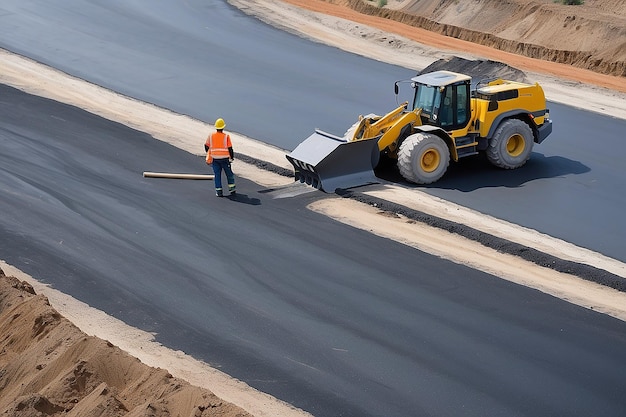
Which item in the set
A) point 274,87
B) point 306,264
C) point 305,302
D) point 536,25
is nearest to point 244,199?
point 306,264

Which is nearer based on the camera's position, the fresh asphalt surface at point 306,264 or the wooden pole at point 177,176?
the fresh asphalt surface at point 306,264

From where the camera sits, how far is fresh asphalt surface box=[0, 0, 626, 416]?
1036 cm

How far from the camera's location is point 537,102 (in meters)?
18.5

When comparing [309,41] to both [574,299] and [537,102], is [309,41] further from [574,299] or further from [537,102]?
[574,299]

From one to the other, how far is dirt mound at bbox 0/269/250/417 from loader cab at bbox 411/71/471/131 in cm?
906

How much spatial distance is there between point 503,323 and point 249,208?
19.2 ft

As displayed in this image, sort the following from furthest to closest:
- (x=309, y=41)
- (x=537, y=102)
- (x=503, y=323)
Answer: (x=309, y=41) < (x=537, y=102) < (x=503, y=323)

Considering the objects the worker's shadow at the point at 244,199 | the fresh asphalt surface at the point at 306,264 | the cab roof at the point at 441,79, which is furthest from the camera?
the cab roof at the point at 441,79

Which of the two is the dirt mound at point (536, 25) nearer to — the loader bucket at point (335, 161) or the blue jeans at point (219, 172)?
the loader bucket at point (335, 161)

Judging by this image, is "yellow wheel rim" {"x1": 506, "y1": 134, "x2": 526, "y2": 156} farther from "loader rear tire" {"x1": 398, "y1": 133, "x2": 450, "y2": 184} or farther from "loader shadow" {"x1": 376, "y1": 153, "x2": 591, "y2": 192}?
"loader rear tire" {"x1": 398, "y1": 133, "x2": 450, "y2": 184}

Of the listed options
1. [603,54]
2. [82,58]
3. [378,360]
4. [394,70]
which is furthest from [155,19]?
[378,360]

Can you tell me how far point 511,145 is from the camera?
60.3 ft

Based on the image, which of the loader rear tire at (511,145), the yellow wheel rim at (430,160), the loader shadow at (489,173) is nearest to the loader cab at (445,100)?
the yellow wheel rim at (430,160)

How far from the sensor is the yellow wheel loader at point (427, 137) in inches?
671
